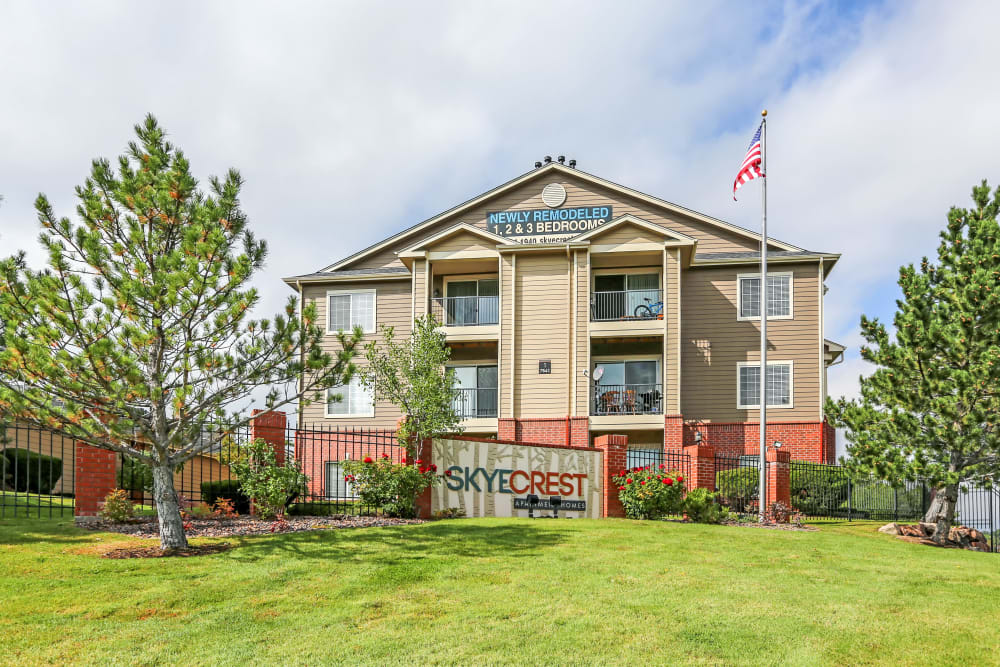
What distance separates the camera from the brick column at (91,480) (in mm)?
13672

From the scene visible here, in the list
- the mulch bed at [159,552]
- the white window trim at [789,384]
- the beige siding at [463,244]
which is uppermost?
the beige siding at [463,244]

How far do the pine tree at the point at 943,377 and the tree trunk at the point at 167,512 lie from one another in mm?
13265

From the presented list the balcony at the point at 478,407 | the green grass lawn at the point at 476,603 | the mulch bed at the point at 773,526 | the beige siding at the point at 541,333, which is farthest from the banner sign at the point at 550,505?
the balcony at the point at 478,407

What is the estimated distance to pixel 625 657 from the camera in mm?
7332

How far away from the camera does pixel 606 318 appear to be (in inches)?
1088

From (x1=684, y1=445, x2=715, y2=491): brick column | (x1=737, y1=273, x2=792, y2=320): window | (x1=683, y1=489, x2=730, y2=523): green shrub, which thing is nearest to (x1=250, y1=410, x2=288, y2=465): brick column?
(x1=683, y1=489, x2=730, y2=523): green shrub

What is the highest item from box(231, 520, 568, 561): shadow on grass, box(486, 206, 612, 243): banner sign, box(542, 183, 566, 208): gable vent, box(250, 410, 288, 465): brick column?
box(542, 183, 566, 208): gable vent

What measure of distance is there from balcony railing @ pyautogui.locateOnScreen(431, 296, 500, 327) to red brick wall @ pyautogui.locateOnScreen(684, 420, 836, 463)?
7.43 meters

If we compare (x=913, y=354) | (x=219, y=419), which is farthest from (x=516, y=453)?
(x=913, y=354)

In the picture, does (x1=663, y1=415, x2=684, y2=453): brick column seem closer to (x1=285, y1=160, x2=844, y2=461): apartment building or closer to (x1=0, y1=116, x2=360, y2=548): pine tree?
(x1=285, y1=160, x2=844, y2=461): apartment building

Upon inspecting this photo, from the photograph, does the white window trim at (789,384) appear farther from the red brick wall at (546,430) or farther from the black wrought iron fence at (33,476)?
the black wrought iron fence at (33,476)

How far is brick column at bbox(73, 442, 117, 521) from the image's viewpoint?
13.7 m

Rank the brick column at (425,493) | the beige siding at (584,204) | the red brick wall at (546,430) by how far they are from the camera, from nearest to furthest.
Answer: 1. the brick column at (425,493)
2. the red brick wall at (546,430)
3. the beige siding at (584,204)

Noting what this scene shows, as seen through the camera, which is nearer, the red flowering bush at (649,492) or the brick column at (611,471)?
the red flowering bush at (649,492)
